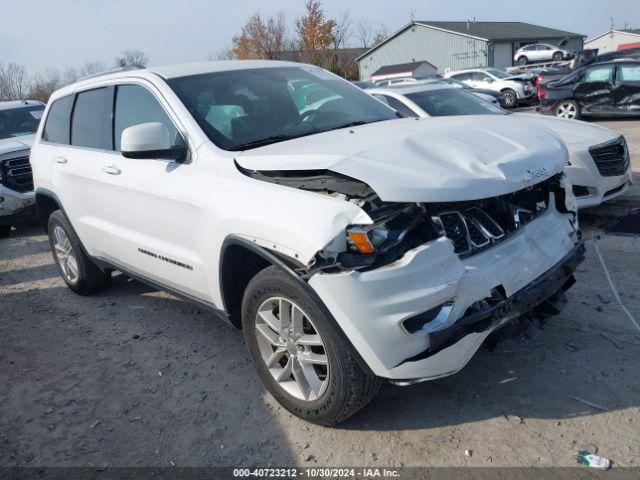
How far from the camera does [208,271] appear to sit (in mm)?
3311

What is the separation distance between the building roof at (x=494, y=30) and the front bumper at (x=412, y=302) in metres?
47.8

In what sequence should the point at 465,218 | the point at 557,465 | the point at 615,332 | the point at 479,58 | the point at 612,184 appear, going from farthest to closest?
the point at 479,58 → the point at 612,184 → the point at 615,332 → the point at 465,218 → the point at 557,465

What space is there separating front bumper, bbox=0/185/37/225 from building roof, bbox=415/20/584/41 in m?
44.5

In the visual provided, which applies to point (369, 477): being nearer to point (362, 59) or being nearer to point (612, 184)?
point (612, 184)

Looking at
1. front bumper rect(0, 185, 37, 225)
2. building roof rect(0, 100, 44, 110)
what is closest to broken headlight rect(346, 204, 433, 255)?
front bumper rect(0, 185, 37, 225)

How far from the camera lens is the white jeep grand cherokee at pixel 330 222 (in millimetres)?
2535

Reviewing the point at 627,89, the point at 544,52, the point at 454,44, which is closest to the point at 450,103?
the point at 627,89

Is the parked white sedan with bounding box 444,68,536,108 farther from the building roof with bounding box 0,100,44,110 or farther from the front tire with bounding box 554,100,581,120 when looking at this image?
the building roof with bounding box 0,100,44,110

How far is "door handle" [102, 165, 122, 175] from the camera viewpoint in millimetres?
3990

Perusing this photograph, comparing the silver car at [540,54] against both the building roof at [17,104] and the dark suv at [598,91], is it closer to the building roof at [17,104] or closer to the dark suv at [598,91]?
the dark suv at [598,91]

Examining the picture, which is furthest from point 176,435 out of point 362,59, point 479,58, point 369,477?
point 362,59

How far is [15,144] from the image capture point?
8.55m

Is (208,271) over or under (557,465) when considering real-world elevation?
over

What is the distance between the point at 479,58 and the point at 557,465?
159 ft
